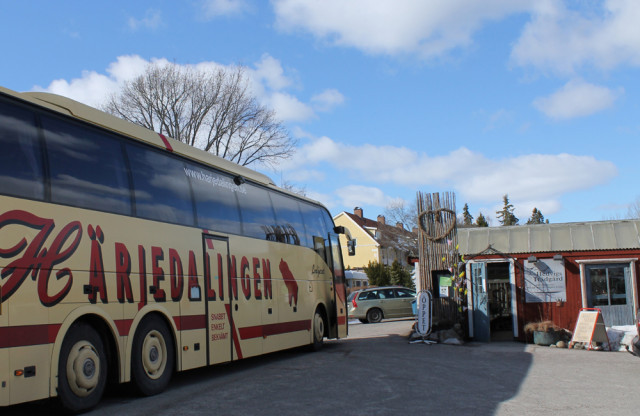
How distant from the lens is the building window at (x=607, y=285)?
1808 cm

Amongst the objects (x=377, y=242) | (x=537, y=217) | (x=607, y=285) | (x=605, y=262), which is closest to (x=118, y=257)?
(x=605, y=262)

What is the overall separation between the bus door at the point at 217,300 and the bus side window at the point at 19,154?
3.74 m

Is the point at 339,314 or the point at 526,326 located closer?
the point at 339,314

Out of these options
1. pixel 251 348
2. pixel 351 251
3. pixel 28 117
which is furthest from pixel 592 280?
pixel 28 117

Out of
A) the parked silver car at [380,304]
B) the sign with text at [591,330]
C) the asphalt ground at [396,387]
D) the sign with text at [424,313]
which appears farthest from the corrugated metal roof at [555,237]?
the parked silver car at [380,304]

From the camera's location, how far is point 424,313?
17.5 m

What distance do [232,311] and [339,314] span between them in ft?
20.3

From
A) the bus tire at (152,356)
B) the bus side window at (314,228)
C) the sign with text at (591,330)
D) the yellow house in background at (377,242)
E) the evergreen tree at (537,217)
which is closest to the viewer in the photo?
the bus tire at (152,356)

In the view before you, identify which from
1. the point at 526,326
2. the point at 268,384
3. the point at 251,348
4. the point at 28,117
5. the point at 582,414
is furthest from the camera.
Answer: the point at 526,326

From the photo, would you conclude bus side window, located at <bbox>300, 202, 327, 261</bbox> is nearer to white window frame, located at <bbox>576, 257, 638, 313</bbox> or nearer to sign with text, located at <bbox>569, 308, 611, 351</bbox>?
sign with text, located at <bbox>569, 308, 611, 351</bbox>

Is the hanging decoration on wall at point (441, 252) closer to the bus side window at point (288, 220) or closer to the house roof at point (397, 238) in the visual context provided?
the bus side window at point (288, 220)

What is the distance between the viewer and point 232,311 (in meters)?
10.9

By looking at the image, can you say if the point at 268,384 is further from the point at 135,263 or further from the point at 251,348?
the point at 135,263

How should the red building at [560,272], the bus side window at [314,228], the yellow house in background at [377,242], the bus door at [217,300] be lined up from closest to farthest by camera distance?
the bus door at [217,300], the bus side window at [314,228], the red building at [560,272], the yellow house in background at [377,242]
